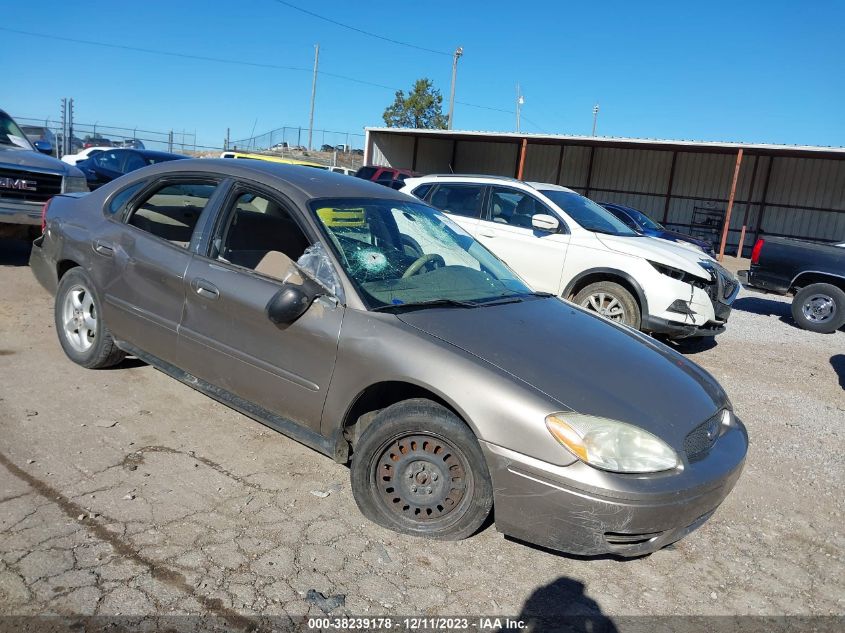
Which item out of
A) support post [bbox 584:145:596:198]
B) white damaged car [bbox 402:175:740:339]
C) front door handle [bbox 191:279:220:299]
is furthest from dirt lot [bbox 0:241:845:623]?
support post [bbox 584:145:596:198]

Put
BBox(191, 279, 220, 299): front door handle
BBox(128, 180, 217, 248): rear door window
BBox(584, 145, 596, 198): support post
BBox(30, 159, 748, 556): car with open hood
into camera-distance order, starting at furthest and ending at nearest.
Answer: BBox(584, 145, 596, 198): support post < BBox(128, 180, 217, 248): rear door window < BBox(191, 279, 220, 299): front door handle < BBox(30, 159, 748, 556): car with open hood

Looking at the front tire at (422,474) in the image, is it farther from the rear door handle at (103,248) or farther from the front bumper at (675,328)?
the front bumper at (675,328)

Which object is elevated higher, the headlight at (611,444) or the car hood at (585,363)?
the car hood at (585,363)

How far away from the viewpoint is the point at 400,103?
156ft

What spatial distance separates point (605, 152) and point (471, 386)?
26.7 meters

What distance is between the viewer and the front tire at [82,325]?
473 cm

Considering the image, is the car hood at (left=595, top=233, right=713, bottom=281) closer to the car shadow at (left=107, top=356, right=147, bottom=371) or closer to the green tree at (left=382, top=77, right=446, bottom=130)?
the car shadow at (left=107, top=356, right=147, bottom=371)

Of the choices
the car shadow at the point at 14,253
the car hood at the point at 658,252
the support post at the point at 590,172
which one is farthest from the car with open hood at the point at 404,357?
the support post at the point at 590,172

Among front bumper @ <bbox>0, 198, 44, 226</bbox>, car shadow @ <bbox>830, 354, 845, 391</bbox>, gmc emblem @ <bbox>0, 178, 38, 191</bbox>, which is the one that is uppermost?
gmc emblem @ <bbox>0, 178, 38, 191</bbox>

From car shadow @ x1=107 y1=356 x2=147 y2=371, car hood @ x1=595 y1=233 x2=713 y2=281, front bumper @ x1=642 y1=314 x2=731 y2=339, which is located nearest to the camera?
car shadow @ x1=107 y1=356 x2=147 y2=371

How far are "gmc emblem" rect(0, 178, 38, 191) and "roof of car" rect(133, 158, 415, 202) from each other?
4363 mm

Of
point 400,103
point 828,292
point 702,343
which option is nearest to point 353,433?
point 702,343

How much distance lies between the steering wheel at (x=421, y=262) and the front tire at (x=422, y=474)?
2.97 ft

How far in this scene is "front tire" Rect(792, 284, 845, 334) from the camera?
9828 mm
